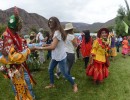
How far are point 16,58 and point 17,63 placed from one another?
0.65ft

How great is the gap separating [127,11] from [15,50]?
54.9 meters

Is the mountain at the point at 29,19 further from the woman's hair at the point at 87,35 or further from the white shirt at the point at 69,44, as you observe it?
the white shirt at the point at 69,44

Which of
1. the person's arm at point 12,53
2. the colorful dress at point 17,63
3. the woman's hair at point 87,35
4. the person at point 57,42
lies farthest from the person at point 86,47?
the person's arm at point 12,53

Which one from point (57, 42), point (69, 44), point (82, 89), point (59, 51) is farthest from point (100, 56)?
point (57, 42)

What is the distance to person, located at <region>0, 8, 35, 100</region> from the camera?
536 cm

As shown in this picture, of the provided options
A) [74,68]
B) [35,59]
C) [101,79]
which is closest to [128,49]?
[74,68]

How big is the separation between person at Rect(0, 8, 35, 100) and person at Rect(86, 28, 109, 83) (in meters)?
3.03

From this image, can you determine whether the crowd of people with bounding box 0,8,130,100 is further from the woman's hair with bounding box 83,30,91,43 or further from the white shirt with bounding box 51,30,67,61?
the woman's hair with bounding box 83,30,91,43

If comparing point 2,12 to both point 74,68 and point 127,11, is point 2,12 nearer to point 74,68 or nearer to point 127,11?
point 127,11

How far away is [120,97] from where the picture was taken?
7.68 meters

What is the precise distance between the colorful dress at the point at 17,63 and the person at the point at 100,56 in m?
2.97

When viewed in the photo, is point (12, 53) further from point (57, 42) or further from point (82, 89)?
point (82, 89)

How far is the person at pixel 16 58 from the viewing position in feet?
17.6

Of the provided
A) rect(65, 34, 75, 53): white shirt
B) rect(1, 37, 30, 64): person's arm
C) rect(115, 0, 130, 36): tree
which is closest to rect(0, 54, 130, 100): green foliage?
rect(65, 34, 75, 53): white shirt
